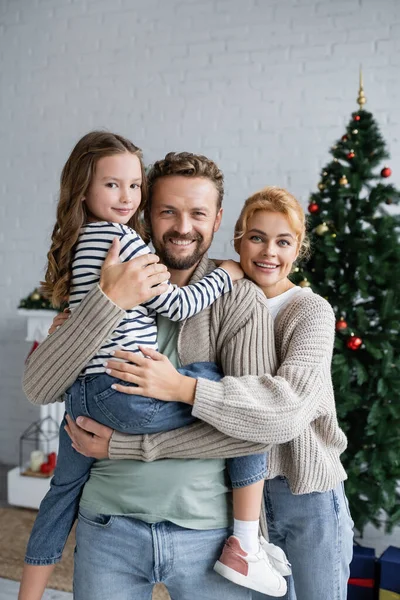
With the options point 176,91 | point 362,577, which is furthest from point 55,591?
point 176,91

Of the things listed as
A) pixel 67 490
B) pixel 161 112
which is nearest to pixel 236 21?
pixel 161 112

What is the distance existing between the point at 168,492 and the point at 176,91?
3.38 m

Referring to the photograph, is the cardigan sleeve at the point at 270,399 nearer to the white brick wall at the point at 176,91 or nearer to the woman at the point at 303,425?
the woman at the point at 303,425

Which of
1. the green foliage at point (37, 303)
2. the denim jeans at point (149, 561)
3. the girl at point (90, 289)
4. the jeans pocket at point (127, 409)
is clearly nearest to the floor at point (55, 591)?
the green foliage at point (37, 303)

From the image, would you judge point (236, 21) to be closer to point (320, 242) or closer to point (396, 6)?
point (396, 6)

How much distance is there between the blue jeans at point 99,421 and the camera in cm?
133

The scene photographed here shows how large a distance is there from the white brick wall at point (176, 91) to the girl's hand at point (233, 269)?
2344 mm

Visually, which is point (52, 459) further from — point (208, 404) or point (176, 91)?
point (208, 404)

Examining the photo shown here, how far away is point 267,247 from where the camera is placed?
1.60 meters

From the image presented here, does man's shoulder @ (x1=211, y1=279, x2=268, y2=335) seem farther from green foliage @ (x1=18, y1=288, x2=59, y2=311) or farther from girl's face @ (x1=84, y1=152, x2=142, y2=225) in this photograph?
green foliage @ (x1=18, y1=288, x2=59, y2=311)

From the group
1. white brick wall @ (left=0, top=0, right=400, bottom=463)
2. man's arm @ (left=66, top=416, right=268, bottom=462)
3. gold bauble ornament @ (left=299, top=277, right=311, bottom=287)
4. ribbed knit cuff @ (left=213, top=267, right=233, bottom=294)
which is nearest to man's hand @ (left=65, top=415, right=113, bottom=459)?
man's arm @ (left=66, top=416, right=268, bottom=462)

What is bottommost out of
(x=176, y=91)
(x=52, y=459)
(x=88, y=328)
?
(x=52, y=459)

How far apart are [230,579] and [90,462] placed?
1.35 ft

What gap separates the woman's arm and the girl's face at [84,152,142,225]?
17cm
